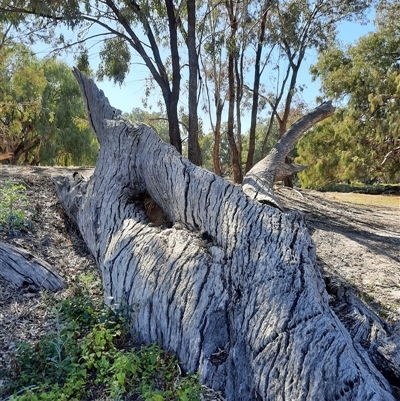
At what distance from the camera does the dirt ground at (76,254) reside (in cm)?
304

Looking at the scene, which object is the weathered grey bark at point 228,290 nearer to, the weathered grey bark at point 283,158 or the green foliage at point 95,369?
the green foliage at point 95,369

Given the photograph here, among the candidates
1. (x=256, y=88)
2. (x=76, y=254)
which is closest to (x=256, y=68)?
(x=256, y=88)

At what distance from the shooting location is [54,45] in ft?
33.8

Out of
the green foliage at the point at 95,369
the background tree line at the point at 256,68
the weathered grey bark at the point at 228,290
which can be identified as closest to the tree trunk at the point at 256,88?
the background tree line at the point at 256,68

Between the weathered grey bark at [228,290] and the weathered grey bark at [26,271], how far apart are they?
1.59 feet

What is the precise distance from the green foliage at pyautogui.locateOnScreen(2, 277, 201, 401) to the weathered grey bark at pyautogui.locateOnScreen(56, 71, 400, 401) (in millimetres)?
149

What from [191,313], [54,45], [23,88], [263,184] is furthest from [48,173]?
[23,88]

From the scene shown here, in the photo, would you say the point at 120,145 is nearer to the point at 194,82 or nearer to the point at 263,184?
the point at 263,184

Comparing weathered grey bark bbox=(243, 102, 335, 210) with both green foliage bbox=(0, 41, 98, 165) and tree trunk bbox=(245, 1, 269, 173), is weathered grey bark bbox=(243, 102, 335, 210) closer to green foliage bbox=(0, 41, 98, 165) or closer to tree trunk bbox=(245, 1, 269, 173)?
tree trunk bbox=(245, 1, 269, 173)

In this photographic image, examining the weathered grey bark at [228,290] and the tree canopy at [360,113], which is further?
the tree canopy at [360,113]

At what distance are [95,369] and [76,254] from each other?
6.84ft

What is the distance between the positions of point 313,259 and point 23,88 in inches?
738

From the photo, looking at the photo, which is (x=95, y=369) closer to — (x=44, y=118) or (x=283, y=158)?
(x=283, y=158)

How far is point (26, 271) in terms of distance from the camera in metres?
3.53
